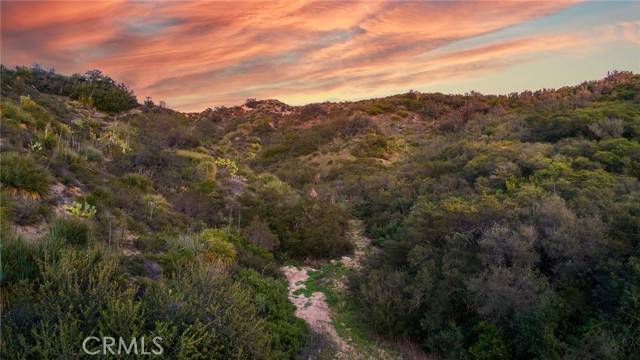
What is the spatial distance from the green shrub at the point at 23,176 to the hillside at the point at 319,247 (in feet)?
0.12

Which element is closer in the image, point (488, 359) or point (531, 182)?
point (488, 359)

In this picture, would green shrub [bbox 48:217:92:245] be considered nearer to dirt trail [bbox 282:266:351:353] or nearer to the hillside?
the hillside

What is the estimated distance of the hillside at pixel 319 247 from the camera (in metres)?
5.21

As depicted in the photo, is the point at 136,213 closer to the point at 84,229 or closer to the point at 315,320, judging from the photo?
the point at 84,229

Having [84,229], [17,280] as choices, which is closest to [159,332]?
[17,280]

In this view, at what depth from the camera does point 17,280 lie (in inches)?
212

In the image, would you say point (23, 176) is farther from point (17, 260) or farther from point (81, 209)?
point (17, 260)

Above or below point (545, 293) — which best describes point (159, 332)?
above

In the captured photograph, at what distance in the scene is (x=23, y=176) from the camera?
871 cm

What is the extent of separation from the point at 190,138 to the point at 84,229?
558 inches

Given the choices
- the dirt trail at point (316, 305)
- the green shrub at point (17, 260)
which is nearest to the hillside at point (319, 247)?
the green shrub at point (17, 260)

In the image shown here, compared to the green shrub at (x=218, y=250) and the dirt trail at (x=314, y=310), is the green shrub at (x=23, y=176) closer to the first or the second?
the green shrub at (x=218, y=250)

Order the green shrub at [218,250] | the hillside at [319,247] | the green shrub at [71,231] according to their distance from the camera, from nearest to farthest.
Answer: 1. the hillside at [319,247]
2. the green shrub at [71,231]
3. the green shrub at [218,250]

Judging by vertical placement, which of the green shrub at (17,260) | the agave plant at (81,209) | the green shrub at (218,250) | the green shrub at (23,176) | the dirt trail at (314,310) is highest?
the green shrub at (23,176)
